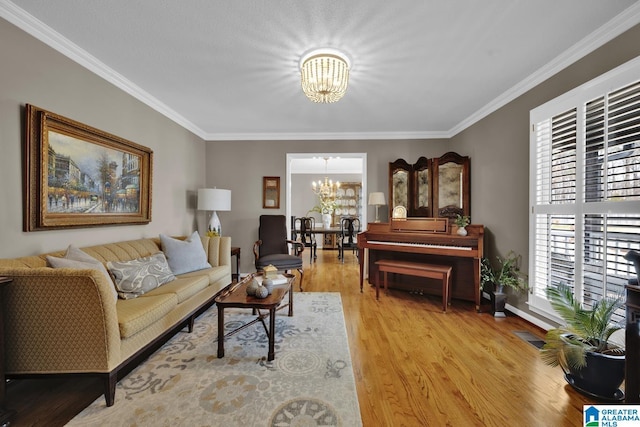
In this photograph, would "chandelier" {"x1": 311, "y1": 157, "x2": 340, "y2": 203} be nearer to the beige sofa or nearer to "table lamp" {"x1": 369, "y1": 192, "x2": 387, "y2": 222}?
"table lamp" {"x1": 369, "y1": 192, "x2": 387, "y2": 222}

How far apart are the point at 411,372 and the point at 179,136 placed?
13.7 feet

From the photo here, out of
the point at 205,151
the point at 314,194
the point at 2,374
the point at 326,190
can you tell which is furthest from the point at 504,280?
the point at 314,194

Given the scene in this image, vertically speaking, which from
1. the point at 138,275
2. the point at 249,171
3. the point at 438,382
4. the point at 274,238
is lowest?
the point at 438,382

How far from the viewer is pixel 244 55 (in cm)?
238

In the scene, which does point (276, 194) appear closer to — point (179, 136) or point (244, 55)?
point (179, 136)

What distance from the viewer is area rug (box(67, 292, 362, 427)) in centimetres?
150

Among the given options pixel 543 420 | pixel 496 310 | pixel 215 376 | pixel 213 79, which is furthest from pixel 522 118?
pixel 215 376

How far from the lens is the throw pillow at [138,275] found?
7.32ft

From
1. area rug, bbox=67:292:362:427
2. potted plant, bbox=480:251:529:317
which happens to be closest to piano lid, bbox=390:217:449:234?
potted plant, bbox=480:251:529:317

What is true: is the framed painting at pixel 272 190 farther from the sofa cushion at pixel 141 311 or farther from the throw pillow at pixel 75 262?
the throw pillow at pixel 75 262

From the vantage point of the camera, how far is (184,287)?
2498 mm

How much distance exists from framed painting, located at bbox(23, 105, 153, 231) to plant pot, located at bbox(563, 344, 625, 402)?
395 cm

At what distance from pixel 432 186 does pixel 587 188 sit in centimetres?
208

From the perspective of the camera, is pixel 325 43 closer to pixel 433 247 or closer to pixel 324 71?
pixel 324 71
